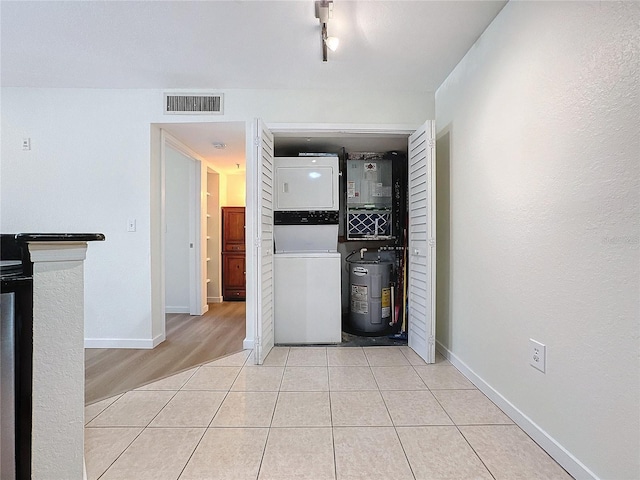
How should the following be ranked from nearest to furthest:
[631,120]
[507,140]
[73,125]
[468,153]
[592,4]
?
[631,120] < [592,4] < [507,140] < [468,153] < [73,125]

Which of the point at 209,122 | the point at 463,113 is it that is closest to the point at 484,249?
the point at 463,113

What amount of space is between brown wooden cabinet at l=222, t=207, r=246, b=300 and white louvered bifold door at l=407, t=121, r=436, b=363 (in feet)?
9.42

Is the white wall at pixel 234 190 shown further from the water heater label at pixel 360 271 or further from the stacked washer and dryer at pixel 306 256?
the water heater label at pixel 360 271

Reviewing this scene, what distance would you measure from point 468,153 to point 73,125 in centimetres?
318

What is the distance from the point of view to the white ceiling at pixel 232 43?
180 centimetres

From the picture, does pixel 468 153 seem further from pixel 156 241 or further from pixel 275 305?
pixel 156 241

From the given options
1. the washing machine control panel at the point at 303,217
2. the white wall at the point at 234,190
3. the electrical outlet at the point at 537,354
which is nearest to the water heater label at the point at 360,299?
the washing machine control panel at the point at 303,217

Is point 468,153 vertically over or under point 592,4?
under

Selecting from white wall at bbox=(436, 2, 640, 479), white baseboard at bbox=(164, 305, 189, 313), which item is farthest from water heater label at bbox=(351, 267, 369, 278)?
white baseboard at bbox=(164, 305, 189, 313)

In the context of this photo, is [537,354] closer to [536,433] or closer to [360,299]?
[536,433]

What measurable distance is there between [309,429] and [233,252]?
143 inches

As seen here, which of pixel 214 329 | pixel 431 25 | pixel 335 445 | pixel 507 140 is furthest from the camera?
pixel 214 329

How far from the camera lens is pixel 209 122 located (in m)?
2.82

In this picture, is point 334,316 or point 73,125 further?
point 334,316
